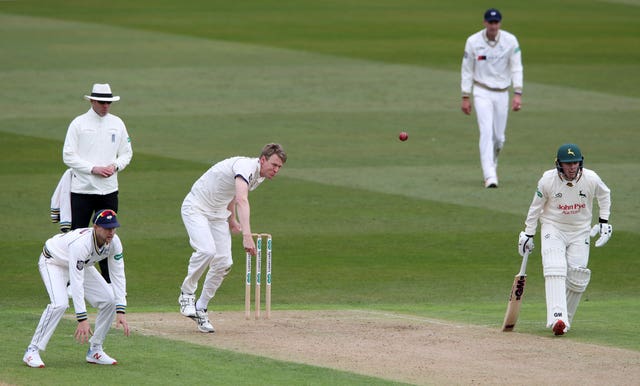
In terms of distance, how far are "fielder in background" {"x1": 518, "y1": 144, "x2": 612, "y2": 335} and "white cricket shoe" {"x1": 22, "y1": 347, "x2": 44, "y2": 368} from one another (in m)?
4.39

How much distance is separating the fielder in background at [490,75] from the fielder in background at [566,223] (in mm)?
6629

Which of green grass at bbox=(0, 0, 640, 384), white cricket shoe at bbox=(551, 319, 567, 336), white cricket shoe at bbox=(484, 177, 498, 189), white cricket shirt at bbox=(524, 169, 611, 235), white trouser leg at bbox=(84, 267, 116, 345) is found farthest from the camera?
white cricket shoe at bbox=(484, 177, 498, 189)

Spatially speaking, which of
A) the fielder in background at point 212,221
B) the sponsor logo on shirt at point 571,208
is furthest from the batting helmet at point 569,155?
the fielder in background at point 212,221

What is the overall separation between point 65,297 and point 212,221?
2.18 metres

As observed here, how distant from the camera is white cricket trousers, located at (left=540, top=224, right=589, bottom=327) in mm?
11711

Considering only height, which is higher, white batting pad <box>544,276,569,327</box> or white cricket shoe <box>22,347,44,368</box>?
white batting pad <box>544,276,569,327</box>

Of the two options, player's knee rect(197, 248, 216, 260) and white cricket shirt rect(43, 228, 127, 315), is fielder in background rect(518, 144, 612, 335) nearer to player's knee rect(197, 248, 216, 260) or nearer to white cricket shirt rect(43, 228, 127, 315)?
player's knee rect(197, 248, 216, 260)

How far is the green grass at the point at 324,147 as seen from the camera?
46.5ft

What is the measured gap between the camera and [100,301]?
10297 mm

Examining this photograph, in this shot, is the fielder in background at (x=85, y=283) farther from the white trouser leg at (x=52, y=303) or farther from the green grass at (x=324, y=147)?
the green grass at (x=324, y=147)

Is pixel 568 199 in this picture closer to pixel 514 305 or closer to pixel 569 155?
pixel 569 155

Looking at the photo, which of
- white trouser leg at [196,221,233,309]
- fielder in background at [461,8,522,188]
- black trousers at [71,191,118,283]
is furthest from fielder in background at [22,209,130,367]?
fielder in background at [461,8,522,188]

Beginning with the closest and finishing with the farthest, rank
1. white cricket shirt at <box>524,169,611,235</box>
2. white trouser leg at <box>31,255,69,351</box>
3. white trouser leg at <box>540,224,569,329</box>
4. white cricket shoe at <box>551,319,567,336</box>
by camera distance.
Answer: white trouser leg at <box>31,255,69,351</box>, white cricket shoe at <box>551,319,567,336</box>, white trouser leg at <box>540,224,569,329</box>, white cricket shirt at <box>524,169,611,235</box>

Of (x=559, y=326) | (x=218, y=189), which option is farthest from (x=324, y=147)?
(x=559, y=326)
